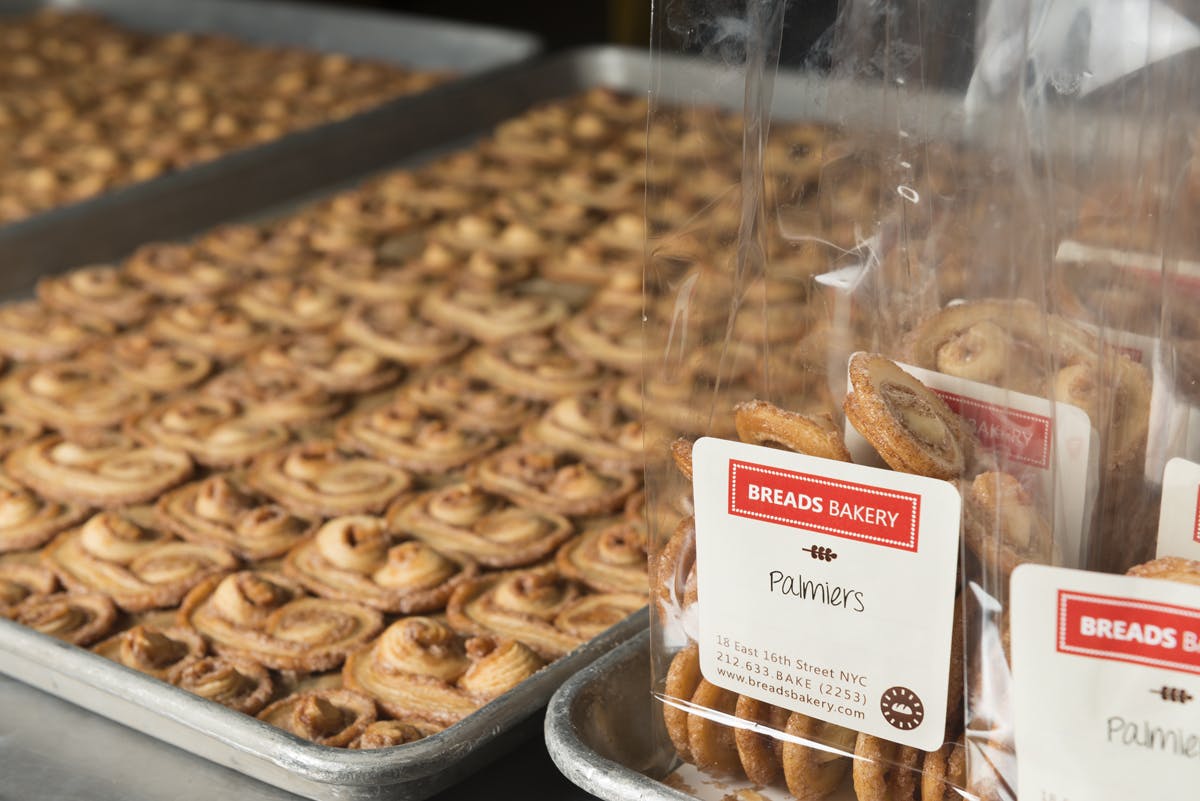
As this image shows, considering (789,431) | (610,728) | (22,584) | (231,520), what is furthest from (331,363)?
(789,431)

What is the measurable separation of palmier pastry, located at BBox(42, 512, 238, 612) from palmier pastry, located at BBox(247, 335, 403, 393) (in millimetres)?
583

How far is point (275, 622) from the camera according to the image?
1.97 meters

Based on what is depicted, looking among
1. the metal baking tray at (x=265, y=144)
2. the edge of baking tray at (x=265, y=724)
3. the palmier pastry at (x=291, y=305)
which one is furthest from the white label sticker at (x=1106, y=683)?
the metal baking tray at (x=265, y=144)

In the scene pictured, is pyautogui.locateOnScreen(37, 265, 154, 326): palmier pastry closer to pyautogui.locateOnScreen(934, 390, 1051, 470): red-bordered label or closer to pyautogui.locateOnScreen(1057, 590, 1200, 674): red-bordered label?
pyautogui.locateOnScreen(934, 390, 1051, 470): red-bordered label

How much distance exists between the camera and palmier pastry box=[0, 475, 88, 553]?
2.22 m

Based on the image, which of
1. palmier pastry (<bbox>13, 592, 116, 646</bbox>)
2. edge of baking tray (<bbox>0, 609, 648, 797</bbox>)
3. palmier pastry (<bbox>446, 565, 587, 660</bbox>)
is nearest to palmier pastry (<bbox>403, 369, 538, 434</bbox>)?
palmier pastry (<bbox>446, 565, 587, 660</bbox>)

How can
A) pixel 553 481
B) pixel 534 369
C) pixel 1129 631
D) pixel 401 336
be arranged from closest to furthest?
pixel 1129 631, pixel 553 481, pixel 534 369, pixel 401 336

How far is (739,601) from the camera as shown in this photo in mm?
1349

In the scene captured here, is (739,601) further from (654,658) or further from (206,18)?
(206,18)

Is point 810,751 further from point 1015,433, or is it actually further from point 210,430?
point 210,430

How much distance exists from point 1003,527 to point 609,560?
94 cm

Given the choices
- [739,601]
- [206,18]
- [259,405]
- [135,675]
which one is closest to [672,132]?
[739,601]

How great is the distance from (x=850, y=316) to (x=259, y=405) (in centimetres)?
147

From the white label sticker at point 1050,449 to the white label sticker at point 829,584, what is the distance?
0.29 feet
